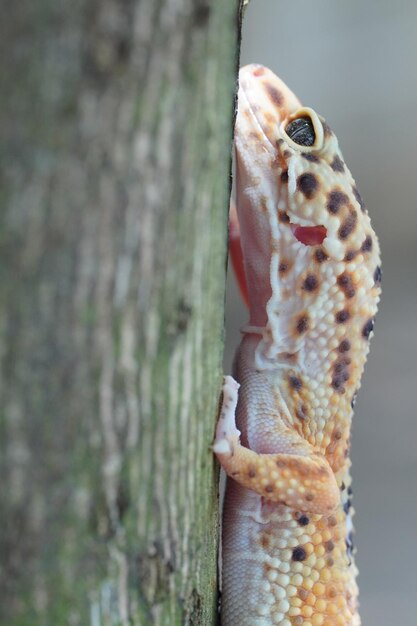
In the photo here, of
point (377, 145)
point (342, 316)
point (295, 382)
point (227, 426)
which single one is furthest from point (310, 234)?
point (377, 145)

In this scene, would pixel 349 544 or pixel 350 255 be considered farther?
pixel 349 544

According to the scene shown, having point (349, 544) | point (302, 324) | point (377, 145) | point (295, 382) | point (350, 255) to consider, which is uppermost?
point (377, 145)

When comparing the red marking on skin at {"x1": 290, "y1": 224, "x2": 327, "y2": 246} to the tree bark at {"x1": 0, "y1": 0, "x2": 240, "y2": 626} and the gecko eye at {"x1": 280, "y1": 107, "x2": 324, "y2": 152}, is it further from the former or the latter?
the tree bark at {"x1": 0, "y1": 0, "x2": 240, "y2": 626}

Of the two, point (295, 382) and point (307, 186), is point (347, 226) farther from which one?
point (295, 382)

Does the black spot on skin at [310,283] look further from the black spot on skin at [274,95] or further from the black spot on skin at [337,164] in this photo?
the black spot on skin at [274,95]

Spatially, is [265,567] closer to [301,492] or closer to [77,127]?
[301,492]

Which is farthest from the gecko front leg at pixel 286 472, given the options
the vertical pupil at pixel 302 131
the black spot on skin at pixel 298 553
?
the vertical pupil at pixel 302 131

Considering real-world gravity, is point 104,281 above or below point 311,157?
below
